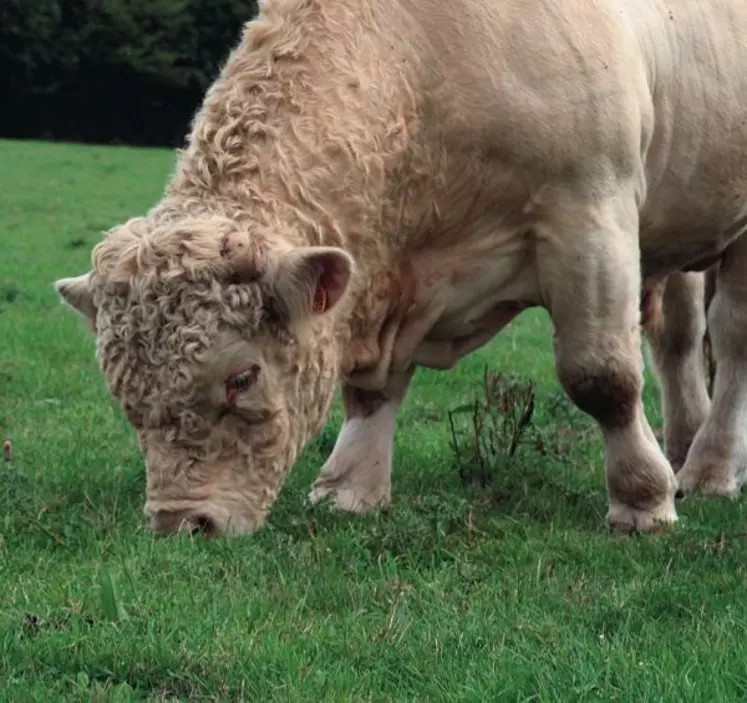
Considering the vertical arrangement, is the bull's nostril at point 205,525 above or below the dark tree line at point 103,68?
above

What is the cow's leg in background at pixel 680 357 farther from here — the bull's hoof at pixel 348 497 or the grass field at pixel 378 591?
the bull's hoof at pixel 348 497


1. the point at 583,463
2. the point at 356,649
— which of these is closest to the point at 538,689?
the point at 356,649

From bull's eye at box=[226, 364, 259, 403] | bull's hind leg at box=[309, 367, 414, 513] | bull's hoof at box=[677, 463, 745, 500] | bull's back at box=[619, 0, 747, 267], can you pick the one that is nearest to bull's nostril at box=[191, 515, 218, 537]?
bull's eye at box=[226, 364, 259, 403]

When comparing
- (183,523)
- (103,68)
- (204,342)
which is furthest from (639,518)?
(103,68)

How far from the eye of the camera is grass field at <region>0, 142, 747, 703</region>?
12.2 feet

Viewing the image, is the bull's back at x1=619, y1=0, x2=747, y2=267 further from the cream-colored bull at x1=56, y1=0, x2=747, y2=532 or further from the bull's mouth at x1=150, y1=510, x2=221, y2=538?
the bull's mouth at x1=150, y1=510, x2=221, y2=538

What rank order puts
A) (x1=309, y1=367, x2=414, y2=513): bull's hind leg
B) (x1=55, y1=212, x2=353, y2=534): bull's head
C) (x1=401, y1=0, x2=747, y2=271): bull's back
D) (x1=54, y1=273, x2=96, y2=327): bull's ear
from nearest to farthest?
(x1=55, y1=212, x2=353, y2=534): bull's head, (x1=54, y1=273, x2=96, y2=327): bull's ear, (x1=401, y1=0, x2=747, y2=271): bull's back, (x1=309, y1=367, x2=414, y2=513): bull's hind leg

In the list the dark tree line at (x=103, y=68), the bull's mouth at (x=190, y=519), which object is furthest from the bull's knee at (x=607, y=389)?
the dark tree line at (x=103, y=68)

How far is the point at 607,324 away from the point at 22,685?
3.08 metres

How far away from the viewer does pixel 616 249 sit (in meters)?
5.89

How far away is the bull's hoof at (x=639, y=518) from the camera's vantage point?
19.2 ft

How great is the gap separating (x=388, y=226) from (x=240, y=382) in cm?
101

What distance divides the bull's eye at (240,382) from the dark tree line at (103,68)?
4573 cm

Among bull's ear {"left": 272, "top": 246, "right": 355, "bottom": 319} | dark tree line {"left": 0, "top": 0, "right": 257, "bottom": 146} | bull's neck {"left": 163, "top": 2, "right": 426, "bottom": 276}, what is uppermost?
bull's neck {"left": 163, "top": 2, "right": 426, "bottom": 276}
